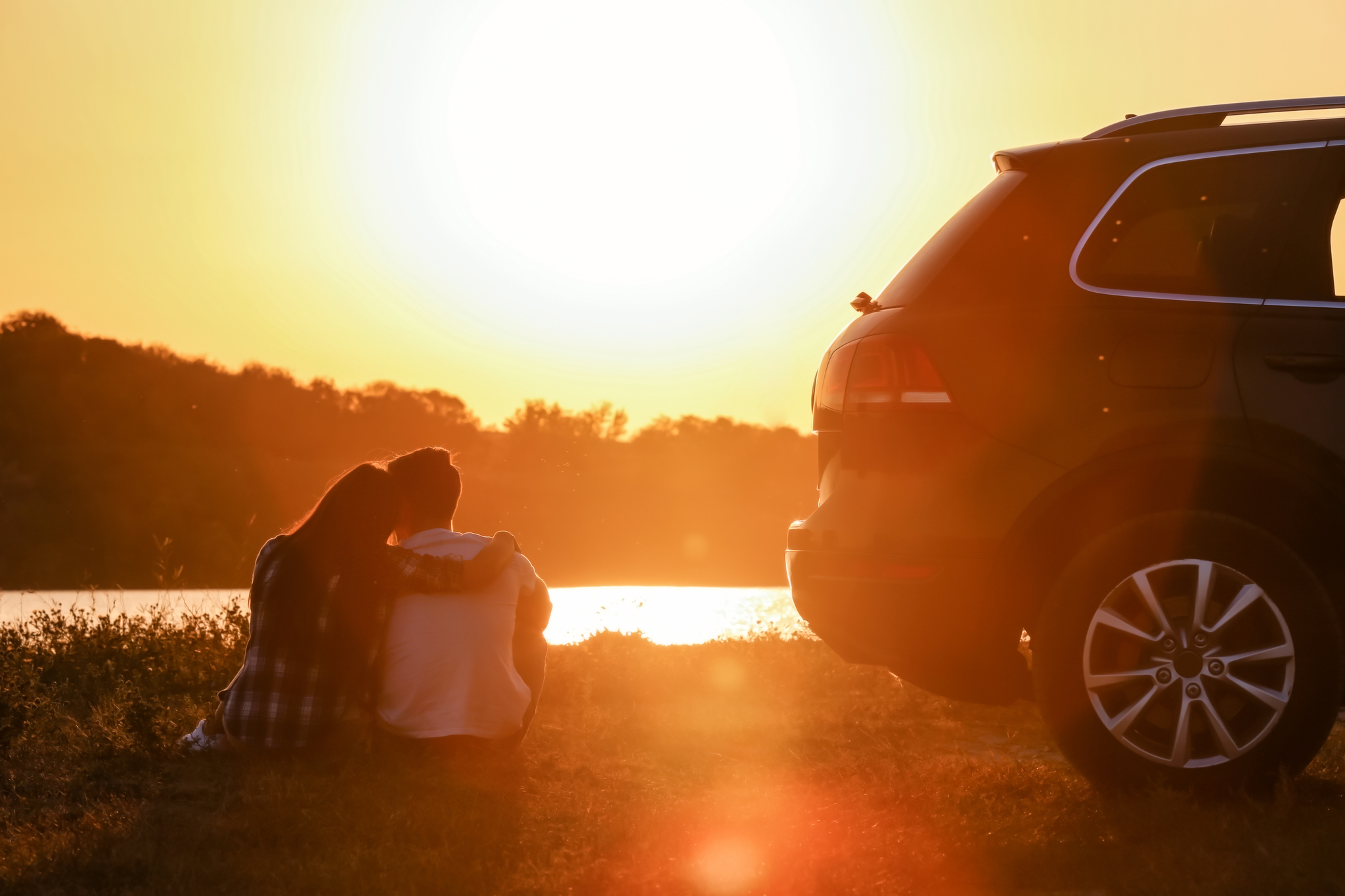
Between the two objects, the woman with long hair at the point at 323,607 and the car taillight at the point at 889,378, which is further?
the woman with long hair at the point at 323,607

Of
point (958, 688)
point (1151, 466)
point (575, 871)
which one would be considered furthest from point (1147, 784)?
point (575, 871)

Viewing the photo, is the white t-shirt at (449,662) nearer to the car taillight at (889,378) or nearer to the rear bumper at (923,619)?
the rear bumper at (923,619)

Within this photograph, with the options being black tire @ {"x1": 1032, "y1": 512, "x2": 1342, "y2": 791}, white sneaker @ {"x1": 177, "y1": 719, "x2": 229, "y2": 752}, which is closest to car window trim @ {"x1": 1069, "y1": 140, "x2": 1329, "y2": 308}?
black tire @ {"x1": 1032, "y1": 512, "x2": 1342, "y2": 791}

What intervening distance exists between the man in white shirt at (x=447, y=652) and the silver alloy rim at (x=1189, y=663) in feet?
7.99

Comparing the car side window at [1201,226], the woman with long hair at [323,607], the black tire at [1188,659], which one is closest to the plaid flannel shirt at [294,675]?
the woman with long hair at [323,607]

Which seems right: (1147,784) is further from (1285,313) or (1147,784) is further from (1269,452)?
(1285,313)

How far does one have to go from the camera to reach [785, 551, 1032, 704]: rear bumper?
3793 mm

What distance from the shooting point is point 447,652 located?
4754 mm

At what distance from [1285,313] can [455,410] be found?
55.7m

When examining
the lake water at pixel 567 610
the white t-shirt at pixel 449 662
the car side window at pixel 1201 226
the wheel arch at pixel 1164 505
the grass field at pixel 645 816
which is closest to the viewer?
the grass field at pixel 645 816

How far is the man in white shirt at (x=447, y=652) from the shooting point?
4750 mm

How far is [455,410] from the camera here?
57812 mm

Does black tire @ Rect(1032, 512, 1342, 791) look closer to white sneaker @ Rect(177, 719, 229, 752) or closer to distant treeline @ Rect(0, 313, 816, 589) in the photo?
white sneaker @ Rect(177, 719, 229, 752)

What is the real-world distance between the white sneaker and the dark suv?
2758mm
